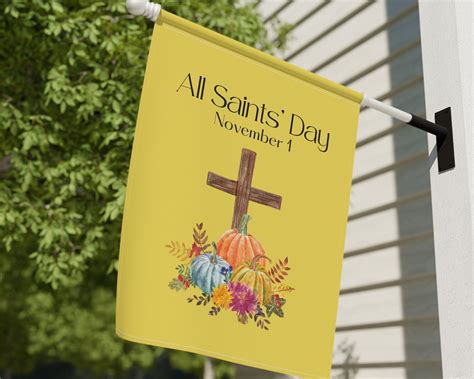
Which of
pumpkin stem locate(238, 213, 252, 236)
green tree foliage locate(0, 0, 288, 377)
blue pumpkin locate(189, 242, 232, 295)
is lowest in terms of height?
blue pumpkin locate(189, 242, 232, 295)

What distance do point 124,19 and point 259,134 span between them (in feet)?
18.2

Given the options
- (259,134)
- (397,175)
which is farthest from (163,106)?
(397,175)

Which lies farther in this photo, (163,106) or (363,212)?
(363,212)

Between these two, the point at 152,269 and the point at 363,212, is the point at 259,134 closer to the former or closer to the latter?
the point at 152,269

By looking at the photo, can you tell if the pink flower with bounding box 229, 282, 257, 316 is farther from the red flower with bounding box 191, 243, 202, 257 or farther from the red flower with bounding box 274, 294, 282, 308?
the red flower with bounding box 191, 243, 202, 257

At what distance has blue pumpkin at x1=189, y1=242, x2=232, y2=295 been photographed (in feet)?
9.97

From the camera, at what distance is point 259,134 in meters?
3.32

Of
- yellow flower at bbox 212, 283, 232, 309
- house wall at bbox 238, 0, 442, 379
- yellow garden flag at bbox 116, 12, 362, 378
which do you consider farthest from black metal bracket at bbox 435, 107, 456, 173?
house wall at bbox 238, 0, 442, 379

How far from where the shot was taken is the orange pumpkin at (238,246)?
3131 mm

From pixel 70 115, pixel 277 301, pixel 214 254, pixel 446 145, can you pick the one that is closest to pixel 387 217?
pixel 446 145

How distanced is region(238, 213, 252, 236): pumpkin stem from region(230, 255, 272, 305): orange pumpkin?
0.47 ft

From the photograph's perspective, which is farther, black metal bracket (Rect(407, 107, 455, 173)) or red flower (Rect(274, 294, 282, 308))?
black metal bracket (Rect(407, 107, 455, 173))

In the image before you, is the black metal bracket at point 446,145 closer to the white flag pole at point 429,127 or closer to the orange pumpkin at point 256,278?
the white flag pole at point 429,127

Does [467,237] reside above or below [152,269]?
above
